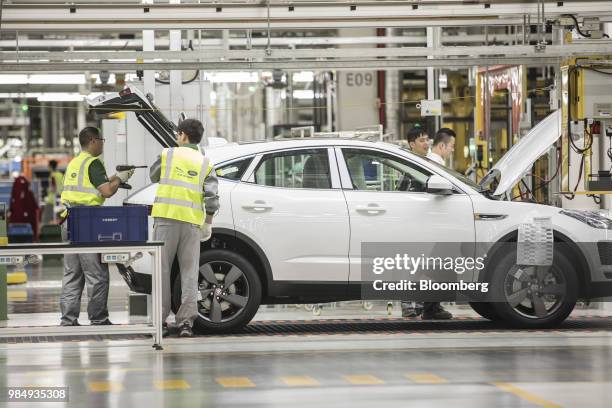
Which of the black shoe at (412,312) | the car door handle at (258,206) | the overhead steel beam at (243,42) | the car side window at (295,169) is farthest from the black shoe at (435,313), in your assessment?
the overhead steel beam at (243,42)

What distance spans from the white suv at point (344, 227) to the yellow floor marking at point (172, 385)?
98.5 inches

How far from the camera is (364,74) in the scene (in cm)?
2653

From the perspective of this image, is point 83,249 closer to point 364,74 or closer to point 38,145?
point 364,74

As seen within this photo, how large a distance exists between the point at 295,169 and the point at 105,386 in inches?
138

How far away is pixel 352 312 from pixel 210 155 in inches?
119

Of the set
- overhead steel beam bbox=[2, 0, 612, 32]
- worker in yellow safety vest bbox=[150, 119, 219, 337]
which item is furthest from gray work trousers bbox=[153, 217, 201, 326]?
overhead steel beam bbox=[2, 0, 612, 32]

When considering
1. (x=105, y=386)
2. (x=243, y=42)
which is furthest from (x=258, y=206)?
(x=243, y=42)

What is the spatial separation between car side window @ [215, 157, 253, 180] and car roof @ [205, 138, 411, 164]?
58 mm

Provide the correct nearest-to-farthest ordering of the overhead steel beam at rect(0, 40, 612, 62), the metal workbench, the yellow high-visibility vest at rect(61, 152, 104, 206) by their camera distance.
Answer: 1. the metal workbench
2. the yellow high-visibility vest at rect(61, 152, 104, 206)
3. the overhead steel beam at rect(0, 40, 612, 62)

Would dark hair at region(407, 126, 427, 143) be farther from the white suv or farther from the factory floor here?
the factory floor

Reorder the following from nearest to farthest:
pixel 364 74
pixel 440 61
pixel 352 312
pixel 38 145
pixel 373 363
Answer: pixel 373 363
pixel 440 61
pixel 352 312
pixel 364 74
pixel 38 145

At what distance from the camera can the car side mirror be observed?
35.0 feet

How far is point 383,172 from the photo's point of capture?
11.0m

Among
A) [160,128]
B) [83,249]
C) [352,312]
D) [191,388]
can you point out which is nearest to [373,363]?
[191,388]
